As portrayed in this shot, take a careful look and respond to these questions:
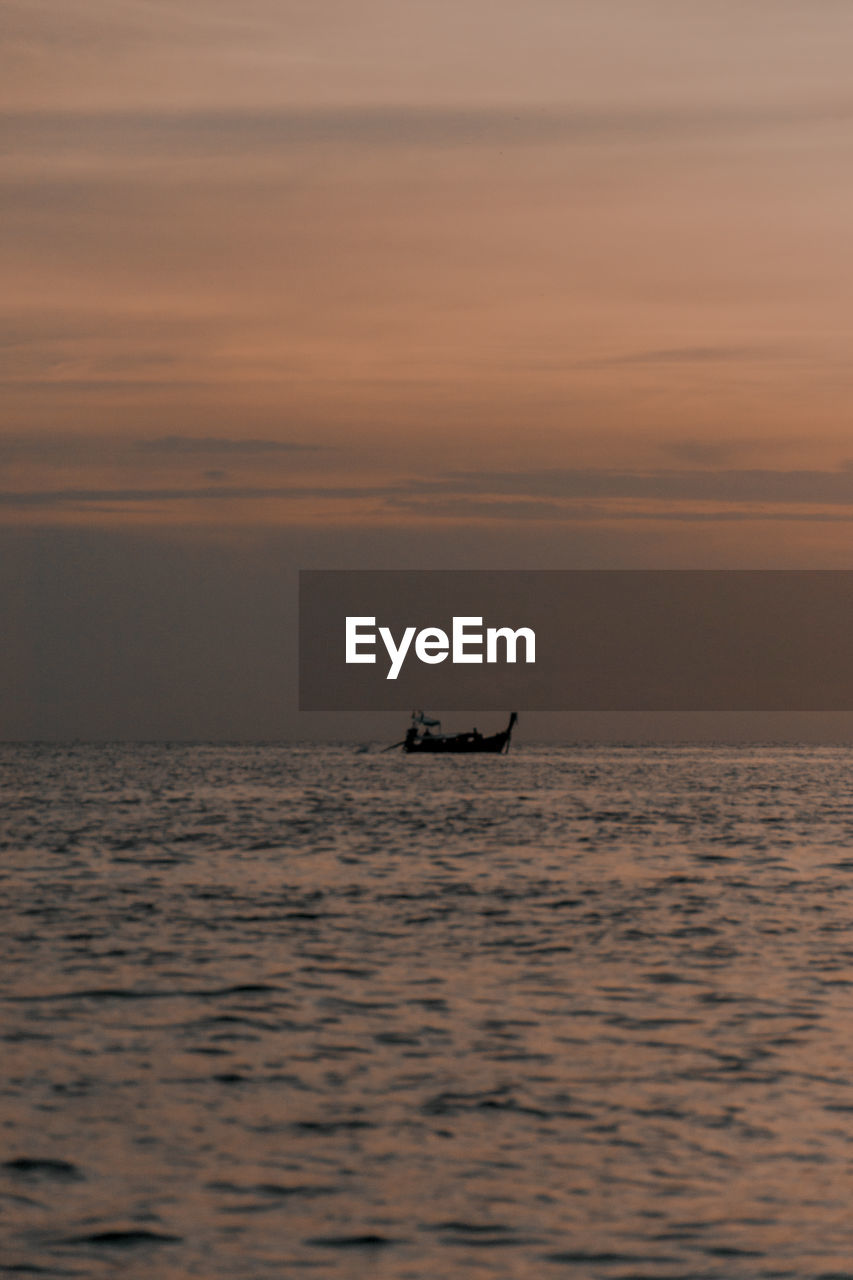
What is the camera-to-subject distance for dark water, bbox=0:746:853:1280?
12.6 metres

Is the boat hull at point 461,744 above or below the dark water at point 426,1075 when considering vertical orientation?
below

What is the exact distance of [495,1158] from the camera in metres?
14.7

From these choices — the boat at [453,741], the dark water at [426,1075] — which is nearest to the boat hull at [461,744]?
the boat at [453,741]

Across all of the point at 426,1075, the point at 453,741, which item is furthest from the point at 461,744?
the point at 426,1075

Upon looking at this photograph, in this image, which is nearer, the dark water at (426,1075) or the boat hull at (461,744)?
the dark water at (426,1075)

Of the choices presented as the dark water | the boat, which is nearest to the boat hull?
the boat

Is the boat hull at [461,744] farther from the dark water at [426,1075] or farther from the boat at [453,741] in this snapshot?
the dark water at [426,1075]

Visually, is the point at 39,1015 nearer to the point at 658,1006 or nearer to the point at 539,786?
the point at 658,1006

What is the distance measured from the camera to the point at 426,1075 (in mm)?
17875

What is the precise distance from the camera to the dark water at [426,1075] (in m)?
12.6

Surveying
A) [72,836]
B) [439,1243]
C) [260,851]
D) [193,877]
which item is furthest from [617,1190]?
[72,836]

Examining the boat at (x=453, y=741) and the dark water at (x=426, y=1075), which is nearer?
the dark water at (x=426, y=1075)

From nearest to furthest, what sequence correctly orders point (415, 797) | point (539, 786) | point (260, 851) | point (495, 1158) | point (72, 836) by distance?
point (495, 1158) → point (260, 851) → point (72, 836) → point (415, 797) → point (539, 786)

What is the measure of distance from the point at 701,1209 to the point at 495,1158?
215 cm
